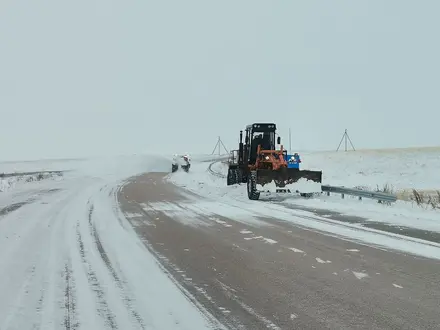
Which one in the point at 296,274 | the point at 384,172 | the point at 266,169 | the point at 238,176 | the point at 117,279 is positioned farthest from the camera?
the point at 384,172

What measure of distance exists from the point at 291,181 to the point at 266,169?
1.67m

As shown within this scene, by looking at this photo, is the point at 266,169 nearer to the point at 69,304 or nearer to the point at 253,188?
the point at 253,188

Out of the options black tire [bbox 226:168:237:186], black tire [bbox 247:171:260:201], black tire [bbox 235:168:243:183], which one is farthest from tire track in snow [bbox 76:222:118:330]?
black tire [bbox 226:168:237:186]

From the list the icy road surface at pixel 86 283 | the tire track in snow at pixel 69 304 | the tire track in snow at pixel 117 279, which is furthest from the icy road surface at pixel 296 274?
the tire track in snow at pixel 69 304

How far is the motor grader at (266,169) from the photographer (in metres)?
Result: 19.2

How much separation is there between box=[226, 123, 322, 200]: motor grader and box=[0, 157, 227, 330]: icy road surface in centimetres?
858

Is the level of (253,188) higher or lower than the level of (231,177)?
lower

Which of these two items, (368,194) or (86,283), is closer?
(86,283)

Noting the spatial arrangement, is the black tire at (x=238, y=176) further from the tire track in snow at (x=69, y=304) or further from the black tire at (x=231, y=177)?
the tire track in snow at (x=69, y=304)

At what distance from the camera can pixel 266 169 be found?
2062 centimetres

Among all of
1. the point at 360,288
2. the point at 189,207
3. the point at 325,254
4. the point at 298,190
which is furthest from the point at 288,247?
the point at 298,190

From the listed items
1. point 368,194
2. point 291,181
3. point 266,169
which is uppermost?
point 266,169

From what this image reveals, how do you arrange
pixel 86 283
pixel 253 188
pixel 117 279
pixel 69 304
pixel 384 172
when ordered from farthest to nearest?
pixel 384 172
pixel 253 188
pixel 117 279
pixel 86 283
pixel 69 304

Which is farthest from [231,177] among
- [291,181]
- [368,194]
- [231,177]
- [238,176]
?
[368,194]
